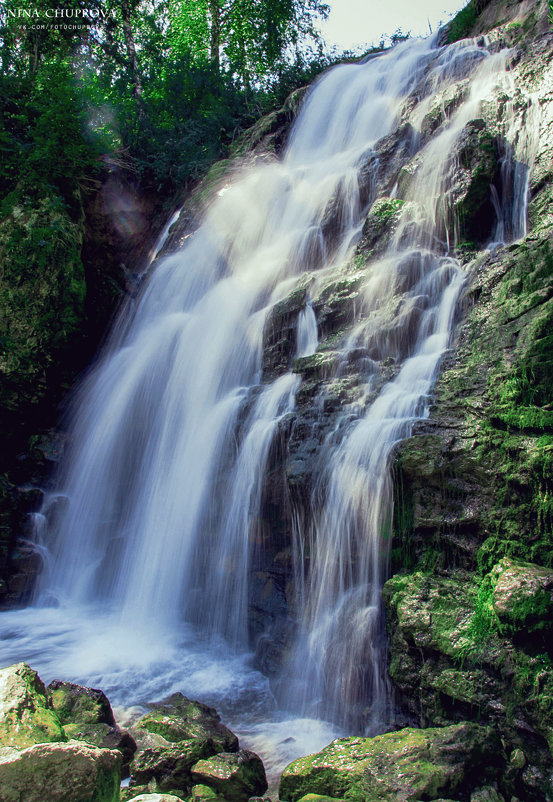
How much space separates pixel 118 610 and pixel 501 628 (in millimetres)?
5353

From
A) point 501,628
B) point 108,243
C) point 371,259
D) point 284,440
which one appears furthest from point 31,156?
point 501,628

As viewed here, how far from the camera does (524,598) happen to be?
3910mm

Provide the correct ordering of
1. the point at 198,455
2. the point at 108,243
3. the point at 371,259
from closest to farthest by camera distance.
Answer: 1. the point at 198,455
2. the point at 371,259
3. the point at 108,243

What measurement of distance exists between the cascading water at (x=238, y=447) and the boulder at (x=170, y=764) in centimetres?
100

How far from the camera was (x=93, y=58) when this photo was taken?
2044cm

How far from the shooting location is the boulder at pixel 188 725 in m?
4.31

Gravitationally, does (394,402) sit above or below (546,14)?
below

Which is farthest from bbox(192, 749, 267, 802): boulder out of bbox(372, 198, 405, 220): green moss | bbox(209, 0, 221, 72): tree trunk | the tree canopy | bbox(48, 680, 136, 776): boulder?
bbox(209, 0, 221, 72): tree trunk

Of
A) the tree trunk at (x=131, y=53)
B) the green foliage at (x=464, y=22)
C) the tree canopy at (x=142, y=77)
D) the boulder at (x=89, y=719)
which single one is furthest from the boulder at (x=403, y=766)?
the tree trunk at (x=131, y=53)

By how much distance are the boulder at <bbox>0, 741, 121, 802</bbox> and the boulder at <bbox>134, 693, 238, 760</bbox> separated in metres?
1.53

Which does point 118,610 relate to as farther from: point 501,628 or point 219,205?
point 219,205

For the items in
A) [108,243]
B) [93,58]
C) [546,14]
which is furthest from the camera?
[93,58]

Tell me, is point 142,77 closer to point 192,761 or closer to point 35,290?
point 35,290

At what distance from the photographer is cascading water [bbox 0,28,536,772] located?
18.3 ft
